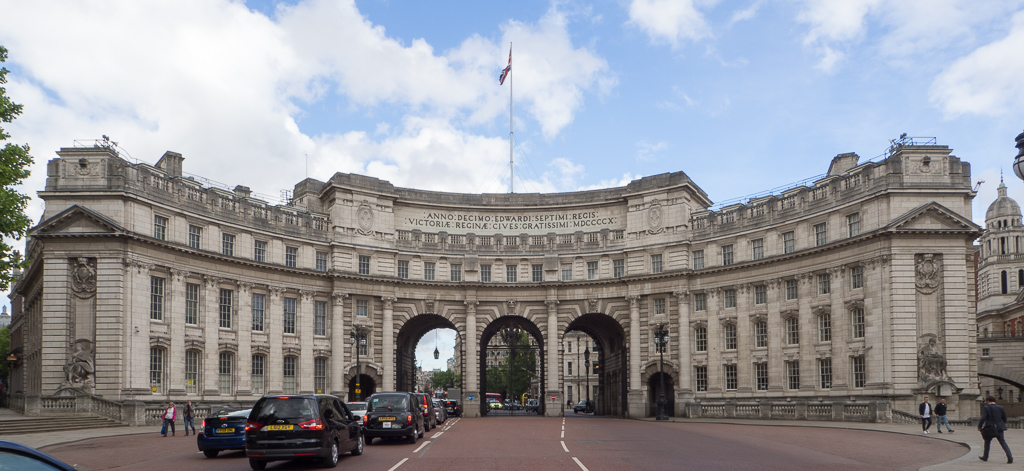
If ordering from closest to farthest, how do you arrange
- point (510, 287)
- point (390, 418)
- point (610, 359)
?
point (390, 418)
point (510, 287)
point (610, 359)

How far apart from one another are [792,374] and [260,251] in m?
35.4

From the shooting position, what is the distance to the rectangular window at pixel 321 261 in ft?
200

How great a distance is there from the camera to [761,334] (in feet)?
188

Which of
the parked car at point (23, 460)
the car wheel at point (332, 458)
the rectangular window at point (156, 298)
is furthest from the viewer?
the rectangular window at point (156, 298)

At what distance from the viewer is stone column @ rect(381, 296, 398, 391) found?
6203 cm

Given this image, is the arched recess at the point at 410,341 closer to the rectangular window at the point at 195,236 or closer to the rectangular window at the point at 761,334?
the rectangular window at the point at 195,236

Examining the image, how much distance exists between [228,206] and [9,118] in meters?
26.6

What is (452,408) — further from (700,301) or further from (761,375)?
(761,375)

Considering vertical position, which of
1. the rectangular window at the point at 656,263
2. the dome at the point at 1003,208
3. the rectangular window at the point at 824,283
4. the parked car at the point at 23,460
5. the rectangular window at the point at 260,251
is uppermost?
the dome at the point at 1003,208

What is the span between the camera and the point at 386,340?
62.5 meters

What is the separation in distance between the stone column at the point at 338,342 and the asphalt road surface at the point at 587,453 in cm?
2417

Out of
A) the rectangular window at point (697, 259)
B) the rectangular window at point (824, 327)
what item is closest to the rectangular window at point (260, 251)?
the rectangular window at point (697, 259)

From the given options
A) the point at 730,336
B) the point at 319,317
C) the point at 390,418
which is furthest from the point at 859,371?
the point at 319,317

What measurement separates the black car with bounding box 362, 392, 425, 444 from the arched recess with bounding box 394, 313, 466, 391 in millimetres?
33331
